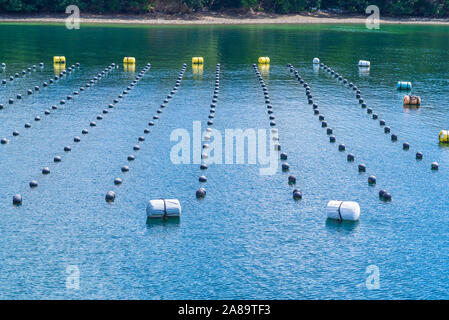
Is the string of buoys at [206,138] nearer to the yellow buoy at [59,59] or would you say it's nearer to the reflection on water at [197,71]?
the reflection on water at [197,71]

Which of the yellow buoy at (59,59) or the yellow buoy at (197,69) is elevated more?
the yellow buoy at (59,59)

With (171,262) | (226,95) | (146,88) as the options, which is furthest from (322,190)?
(146,88)

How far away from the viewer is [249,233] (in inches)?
1089

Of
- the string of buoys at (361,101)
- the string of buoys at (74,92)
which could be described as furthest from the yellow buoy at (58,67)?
the string of buoys at (361,101)

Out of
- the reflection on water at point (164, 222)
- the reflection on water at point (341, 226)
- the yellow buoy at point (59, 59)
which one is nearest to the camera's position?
the reflection on water at point (341, 226)

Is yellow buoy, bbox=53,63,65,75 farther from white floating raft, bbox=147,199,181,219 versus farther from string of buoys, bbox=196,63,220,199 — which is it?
white floating raft, bbox=147,199,181,219

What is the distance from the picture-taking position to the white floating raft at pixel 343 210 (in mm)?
28312

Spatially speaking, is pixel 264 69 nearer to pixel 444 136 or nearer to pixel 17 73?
pixel 17 73

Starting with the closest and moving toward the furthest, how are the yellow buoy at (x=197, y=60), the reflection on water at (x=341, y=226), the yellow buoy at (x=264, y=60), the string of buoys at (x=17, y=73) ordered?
the reflection on water at (x=341, y=226), the string of buoys at (x=17, y=73), the yellow buoy at (x=197, y=60), the yellow buoy at (x=264, y=60)

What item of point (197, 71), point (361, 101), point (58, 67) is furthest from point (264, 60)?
point (361, 101)

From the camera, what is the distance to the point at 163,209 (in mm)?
28594

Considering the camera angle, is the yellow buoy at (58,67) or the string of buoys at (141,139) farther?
the yellow buoy at (58,67)

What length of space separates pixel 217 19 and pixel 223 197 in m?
86.2

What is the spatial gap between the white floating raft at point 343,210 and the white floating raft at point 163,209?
612cm
